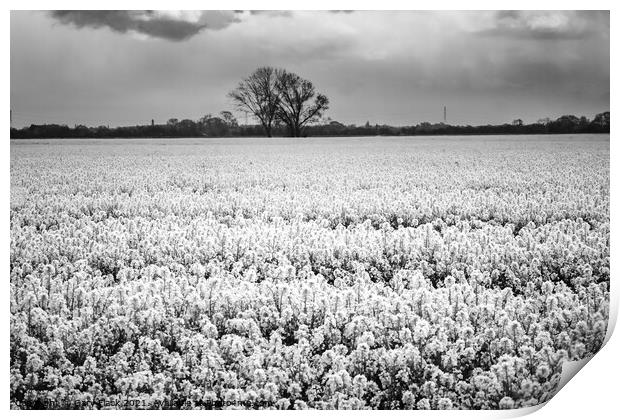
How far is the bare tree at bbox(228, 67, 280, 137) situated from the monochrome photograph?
0.01m

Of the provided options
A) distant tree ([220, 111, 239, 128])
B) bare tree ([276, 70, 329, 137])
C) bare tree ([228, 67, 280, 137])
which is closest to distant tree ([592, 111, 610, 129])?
bare tree ([276, 70, 329, 137])

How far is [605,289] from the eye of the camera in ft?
12.8

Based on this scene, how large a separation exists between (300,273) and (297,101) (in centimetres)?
122

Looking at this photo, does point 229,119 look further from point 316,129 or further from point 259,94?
point 316,129

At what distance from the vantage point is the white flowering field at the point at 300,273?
324 cm

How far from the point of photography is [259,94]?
421 centimetres

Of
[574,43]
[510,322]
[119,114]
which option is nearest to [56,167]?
[119,114]

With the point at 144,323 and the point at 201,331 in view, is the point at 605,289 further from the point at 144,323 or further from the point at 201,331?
the point at 144,323

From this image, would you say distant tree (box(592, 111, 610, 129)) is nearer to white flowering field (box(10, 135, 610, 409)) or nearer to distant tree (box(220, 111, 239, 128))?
white flowering field (box(10, 135, 610, 409))

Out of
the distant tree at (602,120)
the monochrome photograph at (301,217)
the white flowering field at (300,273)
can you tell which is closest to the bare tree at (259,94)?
the monochrome photograph at (301,217)

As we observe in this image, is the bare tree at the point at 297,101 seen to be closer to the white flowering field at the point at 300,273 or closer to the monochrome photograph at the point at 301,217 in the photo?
the monochrome photograph at the point at 301,217

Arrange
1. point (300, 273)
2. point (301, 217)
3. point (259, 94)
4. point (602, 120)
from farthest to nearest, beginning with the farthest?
point (301, 217) → point (602, 120) → point (259, 94) → point (300, 273)

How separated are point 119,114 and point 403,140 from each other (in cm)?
215

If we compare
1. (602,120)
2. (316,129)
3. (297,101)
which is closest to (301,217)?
(316,129)
